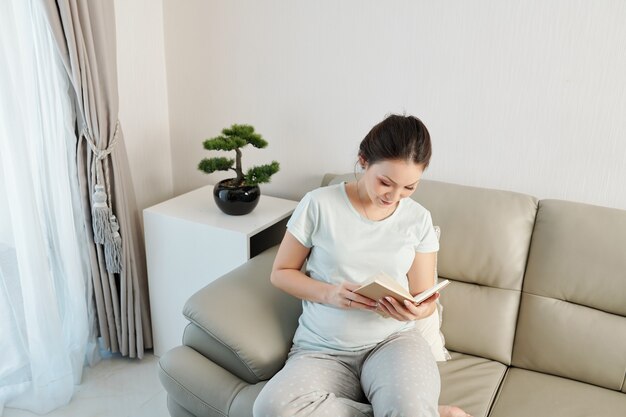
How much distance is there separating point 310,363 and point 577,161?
106 cm

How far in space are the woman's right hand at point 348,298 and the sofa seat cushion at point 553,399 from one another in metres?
0.44

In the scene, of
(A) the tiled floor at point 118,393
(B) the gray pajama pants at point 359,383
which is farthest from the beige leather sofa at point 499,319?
(A) the tiled floor at point 118,393

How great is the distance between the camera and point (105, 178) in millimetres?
1925

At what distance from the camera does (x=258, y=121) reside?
221 centimetres

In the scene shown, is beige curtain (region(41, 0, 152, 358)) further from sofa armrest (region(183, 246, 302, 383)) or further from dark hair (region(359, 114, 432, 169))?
dark hair (region(359, 114, 432, 169))

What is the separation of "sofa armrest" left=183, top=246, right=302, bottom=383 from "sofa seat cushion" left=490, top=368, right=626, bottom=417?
0.59m

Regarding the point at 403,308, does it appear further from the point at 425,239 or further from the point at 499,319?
the point at 499,319

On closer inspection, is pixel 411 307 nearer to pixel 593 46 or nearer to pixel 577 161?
pixel 577 161

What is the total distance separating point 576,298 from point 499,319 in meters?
0.22

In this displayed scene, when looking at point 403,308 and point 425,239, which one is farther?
point 425,239

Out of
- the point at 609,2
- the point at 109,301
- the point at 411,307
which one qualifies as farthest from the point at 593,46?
the point at 109,301

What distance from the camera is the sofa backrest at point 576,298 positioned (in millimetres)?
1499

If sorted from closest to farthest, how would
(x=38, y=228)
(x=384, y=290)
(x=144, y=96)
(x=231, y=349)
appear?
(x=384, y=290) → (x=231, y=349) → (x=38, y=228) → (x=144, y=96)

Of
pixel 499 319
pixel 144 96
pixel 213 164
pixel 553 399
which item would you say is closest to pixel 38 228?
pixel 213 164
